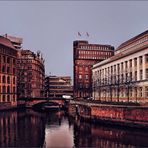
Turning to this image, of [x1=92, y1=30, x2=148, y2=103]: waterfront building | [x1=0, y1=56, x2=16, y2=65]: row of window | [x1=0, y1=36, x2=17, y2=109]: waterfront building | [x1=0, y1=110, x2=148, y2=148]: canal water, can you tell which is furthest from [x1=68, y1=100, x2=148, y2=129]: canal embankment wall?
[x1=0, y1=56, x2=16, y2=65]: row of window

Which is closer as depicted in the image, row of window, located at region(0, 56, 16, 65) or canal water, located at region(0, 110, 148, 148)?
canal water, located at region(0, 110, 148, 148)

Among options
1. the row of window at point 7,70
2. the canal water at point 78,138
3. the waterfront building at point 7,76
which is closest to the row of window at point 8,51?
the waterfront building at point 7,76

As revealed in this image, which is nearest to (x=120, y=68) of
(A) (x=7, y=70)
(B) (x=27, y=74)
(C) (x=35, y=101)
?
(A) (x=7, y=70)

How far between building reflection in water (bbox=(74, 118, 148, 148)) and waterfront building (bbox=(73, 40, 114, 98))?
109702 mm

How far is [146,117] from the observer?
6412 cm

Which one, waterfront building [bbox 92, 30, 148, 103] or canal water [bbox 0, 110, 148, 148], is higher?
waterfront building [bbox 92, 30, 148, 103]

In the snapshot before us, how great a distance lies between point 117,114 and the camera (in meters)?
72.4

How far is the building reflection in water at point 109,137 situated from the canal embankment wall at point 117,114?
2.83 meters

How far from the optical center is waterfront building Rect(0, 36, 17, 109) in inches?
5049

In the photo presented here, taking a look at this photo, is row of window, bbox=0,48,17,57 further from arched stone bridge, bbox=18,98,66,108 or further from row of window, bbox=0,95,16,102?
arched stone bridge, bbox=18,98,66,108

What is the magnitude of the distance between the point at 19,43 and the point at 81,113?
368 ft

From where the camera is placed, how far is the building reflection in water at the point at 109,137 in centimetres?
5494

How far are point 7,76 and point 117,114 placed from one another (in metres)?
73.3

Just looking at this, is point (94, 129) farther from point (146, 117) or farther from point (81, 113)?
point (81, 113)
